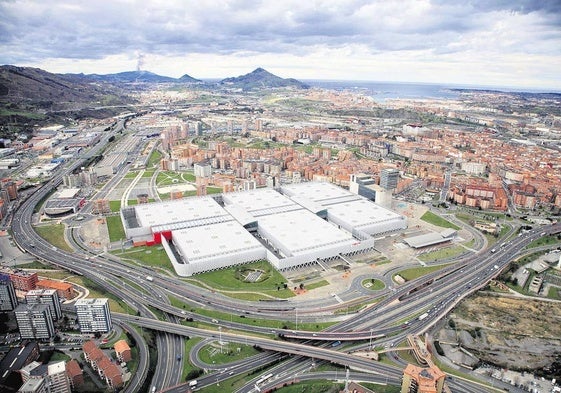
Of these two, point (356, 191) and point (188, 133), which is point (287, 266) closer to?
point (356, 191)

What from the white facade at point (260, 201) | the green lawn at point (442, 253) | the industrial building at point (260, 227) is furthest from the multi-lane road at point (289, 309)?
the white facade at point (260, 201)

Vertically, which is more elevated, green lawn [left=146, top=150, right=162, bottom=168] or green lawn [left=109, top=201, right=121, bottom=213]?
green lawn [left=146, top=150, right=162, bottom=168]

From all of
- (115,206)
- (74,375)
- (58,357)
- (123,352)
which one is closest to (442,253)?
(123,352)

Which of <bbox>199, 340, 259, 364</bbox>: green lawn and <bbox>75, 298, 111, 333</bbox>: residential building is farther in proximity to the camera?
<bbox>75, 298, 111, 333</bbox>: residential building

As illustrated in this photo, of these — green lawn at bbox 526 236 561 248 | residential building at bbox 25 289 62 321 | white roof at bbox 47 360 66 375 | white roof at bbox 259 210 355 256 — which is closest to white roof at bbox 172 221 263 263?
white roof at bbox 259 210 355 256

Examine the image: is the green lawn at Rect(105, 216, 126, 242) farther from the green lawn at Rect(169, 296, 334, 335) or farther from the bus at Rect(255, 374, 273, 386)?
the bus at Rect(255, 374, 273, 386)

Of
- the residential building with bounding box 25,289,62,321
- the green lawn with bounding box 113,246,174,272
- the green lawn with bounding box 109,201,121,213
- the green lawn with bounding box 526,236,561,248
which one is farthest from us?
the green lawn with bounding box 109,201,121,213

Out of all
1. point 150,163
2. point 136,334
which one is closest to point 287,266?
point 136,334
